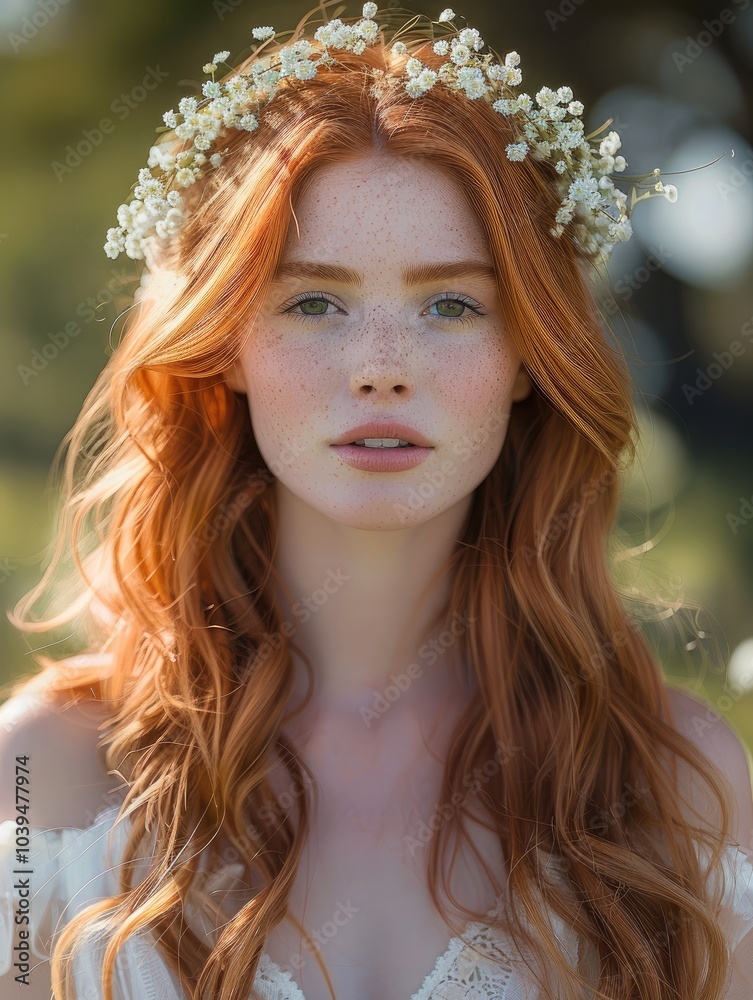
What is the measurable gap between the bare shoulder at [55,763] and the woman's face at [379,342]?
53cm

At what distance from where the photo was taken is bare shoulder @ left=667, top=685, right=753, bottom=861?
1.75 meters

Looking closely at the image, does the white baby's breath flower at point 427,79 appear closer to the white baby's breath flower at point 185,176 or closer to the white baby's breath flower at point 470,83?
the white baby's breath flower at point 470,83

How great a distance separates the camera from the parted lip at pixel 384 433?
1.50m

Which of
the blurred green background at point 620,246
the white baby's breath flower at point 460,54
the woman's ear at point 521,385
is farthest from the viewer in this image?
the blurred green background at point 620,246

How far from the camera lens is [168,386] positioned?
173cm

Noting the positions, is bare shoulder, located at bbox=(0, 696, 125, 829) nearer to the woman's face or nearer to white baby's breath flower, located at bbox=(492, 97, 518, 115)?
the woman's face

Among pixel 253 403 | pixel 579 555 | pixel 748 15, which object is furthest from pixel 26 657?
pixel 748 15

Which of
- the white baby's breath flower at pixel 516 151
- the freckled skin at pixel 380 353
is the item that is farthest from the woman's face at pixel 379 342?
the white baby's breath flower at pixel 516 151

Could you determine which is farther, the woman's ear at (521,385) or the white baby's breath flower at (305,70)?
the woman's ear at (521,385)

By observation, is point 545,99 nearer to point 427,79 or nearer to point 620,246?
point 427,79

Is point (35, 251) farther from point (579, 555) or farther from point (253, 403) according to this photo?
point (579, 555)

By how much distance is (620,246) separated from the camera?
2.28m

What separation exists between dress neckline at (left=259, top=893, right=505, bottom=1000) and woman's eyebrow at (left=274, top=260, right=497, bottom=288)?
36.4 inches

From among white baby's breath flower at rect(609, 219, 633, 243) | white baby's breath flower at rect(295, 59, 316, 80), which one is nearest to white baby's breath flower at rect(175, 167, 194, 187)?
white baby's breath flower at rect(295, 59, 316, 80)
